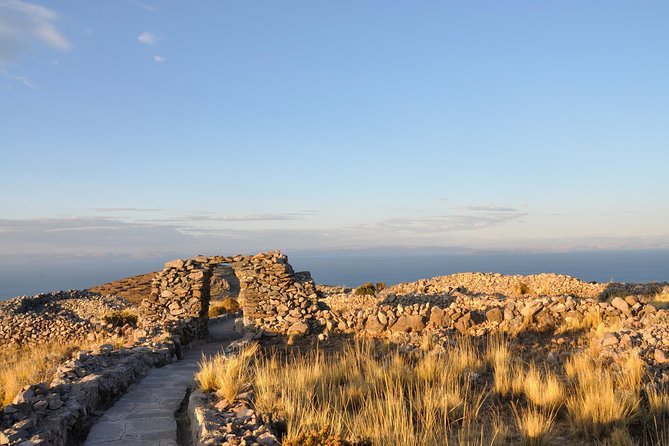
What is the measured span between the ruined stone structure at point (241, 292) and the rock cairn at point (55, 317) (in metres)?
3.48

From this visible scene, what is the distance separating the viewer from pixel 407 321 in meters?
12.3

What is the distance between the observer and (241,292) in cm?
1580

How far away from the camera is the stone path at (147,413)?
6.14 metres

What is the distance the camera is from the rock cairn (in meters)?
20.1

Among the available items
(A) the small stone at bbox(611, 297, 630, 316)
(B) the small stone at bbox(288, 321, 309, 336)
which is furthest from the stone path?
(A) the small stone at bbox(611, 297, 630, 316)

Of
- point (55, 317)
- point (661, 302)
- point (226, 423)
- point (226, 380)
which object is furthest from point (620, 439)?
point (55, 317)

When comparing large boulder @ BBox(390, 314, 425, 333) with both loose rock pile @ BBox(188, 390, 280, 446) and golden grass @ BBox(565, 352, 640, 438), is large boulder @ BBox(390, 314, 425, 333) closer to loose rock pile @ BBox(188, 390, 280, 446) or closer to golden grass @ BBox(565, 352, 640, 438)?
golden grass @ BBox(565, 352, 640, 438)

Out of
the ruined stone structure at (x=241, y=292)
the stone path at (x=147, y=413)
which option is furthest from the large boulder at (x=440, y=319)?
the stone path at (x=147, y=413)

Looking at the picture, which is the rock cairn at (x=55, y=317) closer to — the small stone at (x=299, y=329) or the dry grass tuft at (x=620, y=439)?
the small stone at (x=299, y=329)

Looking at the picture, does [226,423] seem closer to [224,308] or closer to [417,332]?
[417,332]

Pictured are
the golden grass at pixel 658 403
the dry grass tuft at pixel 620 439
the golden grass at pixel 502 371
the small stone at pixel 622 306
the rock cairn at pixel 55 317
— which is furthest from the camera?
the rock cairn at pixel 55 317

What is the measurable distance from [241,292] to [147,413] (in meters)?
8.67

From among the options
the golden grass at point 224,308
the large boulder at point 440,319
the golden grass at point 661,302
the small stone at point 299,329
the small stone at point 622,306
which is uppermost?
the small stone at point 622,306

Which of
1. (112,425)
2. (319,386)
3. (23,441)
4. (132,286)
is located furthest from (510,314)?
(132,286)
